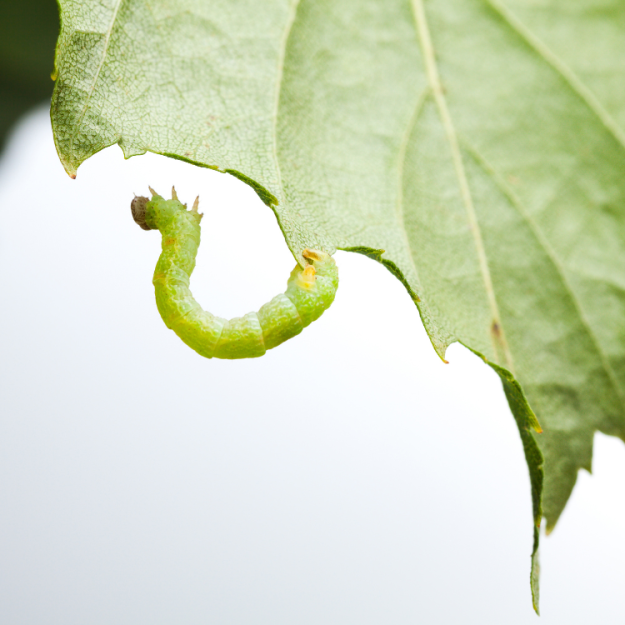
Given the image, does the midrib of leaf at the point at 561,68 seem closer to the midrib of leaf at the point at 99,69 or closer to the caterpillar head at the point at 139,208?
the midrib of leaf at the point at 99,69

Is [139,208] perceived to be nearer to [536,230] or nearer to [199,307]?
[199,307]

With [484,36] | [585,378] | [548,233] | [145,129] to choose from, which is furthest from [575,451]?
[145,129]

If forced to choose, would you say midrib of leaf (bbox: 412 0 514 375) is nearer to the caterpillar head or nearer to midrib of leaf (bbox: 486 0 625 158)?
midrib of leaf (bbox: 486 0 625 158)

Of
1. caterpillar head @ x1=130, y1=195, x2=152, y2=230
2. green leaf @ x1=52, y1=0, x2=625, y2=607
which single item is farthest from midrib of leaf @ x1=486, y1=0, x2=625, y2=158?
caterpillar head @ x1=130, y1=195, x2=152, y2=230

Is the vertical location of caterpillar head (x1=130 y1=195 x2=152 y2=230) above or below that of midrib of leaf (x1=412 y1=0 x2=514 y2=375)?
below

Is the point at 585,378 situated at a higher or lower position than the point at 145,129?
lower

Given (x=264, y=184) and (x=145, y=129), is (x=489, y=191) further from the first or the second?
(x=145, y=129)

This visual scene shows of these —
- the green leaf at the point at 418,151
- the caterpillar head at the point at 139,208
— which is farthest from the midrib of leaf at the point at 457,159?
the caterpillar head at the point at 139,208
